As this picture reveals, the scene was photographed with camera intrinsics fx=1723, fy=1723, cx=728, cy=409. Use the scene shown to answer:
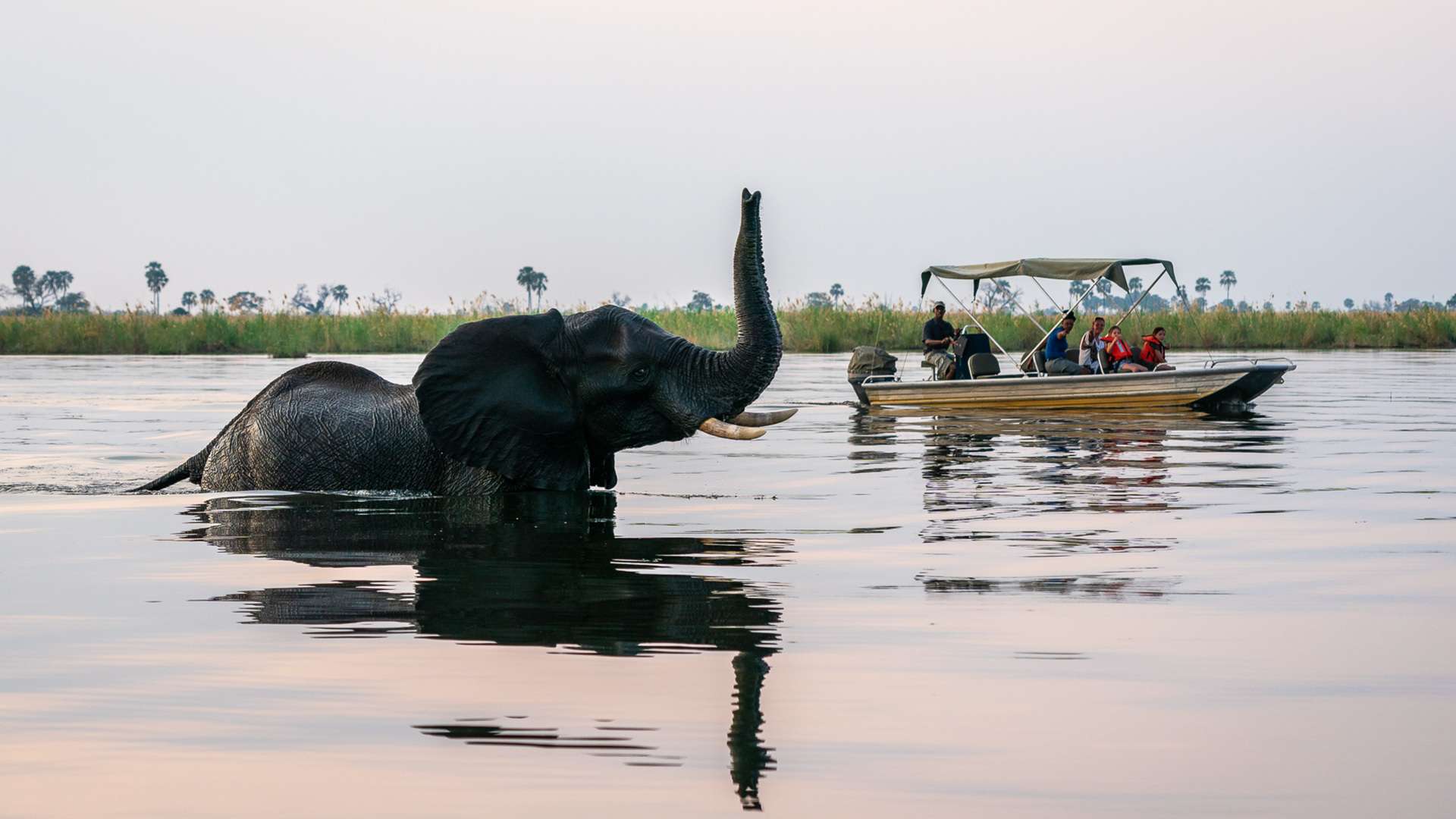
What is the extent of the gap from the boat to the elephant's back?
37.8ft

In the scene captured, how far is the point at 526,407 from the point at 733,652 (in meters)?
4.36

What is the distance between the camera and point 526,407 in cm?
927

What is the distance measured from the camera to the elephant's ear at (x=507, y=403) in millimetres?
9305

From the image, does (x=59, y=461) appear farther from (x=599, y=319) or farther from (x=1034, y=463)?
(x=1034, y=463)

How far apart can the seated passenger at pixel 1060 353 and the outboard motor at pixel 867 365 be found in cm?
209

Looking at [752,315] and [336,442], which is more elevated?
[752,315]

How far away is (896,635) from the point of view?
5469 millimetres

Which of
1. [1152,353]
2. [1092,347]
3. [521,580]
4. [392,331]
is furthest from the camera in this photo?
[392,331]

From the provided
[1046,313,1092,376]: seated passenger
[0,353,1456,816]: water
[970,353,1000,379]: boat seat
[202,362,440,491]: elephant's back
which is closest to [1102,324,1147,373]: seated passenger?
[1046,313,1092,376]: seated passenger

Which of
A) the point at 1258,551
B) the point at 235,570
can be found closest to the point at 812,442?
the point at 1258,551

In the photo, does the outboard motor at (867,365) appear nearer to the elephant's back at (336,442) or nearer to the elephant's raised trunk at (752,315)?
the elephant's back at (336,442)

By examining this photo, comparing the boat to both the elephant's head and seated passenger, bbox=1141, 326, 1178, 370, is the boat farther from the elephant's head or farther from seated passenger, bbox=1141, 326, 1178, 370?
the elephant's head

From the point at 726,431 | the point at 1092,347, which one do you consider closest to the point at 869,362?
the point at 1092,347

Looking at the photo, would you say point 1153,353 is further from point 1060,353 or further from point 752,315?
point 752,315
